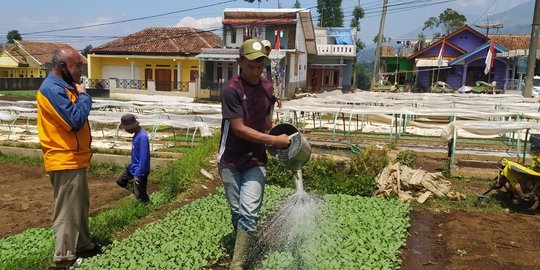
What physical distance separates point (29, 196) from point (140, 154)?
9.67ft

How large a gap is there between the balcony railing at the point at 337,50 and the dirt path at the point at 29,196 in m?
34.3

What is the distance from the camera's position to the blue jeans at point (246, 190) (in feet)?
13.1

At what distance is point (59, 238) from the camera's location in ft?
13.6

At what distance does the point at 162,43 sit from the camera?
37.9 meters

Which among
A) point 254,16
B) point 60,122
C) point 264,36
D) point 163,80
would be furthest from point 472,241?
point 163,80

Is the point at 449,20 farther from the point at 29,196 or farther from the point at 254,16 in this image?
the point at 29,196

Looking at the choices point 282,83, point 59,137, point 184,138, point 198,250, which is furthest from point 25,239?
point 282,83

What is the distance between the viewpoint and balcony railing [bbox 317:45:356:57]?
135 ft

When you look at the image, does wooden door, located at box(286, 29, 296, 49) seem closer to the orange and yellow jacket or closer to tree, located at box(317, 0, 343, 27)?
tree, located at box(317, 0, 343, 27)

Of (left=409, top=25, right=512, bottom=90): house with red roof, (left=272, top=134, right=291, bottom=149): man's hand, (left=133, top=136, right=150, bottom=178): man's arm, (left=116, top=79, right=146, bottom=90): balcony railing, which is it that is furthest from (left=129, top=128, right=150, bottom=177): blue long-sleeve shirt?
(left=409, top=25, right=512, bottom=90): house with red roof

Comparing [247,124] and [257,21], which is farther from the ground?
[257,21]

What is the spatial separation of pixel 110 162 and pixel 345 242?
23.2ft

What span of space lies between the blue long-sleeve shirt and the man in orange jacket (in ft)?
6.32

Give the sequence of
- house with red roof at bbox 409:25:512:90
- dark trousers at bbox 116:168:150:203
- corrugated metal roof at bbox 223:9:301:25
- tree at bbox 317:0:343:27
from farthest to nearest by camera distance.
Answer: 1. tree at bbox 317:0:343:27
2. corrugated metal roof at bbox 223:9:301:25
3. house with red roof at bbox 409:25:512:90
4. dark trousers at bbox 116:168:150:203
